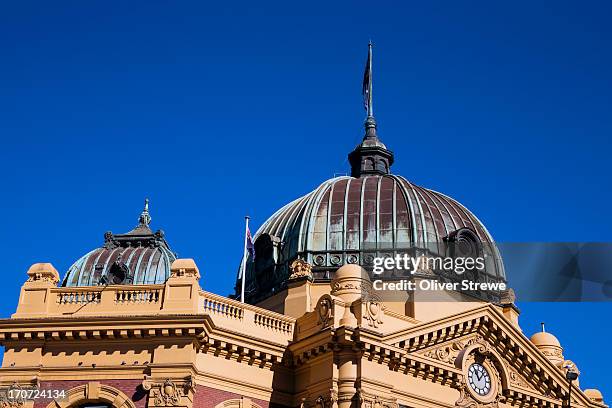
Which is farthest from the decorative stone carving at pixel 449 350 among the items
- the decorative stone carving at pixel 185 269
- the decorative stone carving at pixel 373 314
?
the decorative stone carving at pixel 185 269

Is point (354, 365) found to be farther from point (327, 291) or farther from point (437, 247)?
point (437, 247)

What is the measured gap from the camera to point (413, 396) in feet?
135

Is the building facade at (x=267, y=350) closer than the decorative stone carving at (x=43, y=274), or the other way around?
the building facade at (x=267, y=350)

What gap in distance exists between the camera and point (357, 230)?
169 ft

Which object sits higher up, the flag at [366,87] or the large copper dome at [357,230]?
the flag at [366,87]

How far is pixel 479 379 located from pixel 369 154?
2057cm

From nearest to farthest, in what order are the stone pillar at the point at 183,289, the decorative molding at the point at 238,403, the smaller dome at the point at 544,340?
the stone pillar at the point at 183,289, the decorative molding at the point at 238,403, the smaller dome at the point at 544,340

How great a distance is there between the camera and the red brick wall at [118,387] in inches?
1499

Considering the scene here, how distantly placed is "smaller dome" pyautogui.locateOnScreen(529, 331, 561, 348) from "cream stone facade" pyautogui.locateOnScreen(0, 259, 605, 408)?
Result: 32.7 feet

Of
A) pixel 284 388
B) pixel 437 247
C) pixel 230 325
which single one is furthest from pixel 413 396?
pixel 437 247

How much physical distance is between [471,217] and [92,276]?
2820 centimetres

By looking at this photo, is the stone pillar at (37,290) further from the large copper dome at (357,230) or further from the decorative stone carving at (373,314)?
the large copper dome at (357,230)

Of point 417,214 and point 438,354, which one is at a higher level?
point 417,214

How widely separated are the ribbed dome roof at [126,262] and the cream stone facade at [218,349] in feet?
88.7
